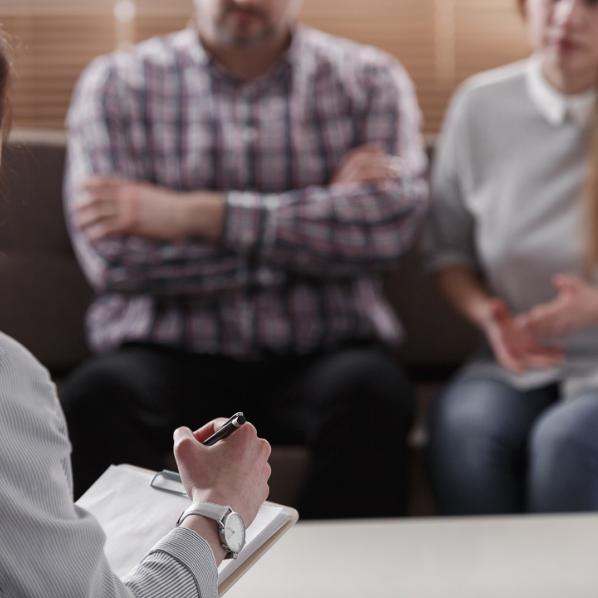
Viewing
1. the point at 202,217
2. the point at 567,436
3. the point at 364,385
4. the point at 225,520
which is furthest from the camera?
the point at 202,217

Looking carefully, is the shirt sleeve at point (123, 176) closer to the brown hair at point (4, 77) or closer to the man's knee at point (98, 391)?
the man's knee at point (98, 391)

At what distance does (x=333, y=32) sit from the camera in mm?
2768

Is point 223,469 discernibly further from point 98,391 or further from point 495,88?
point 495,88

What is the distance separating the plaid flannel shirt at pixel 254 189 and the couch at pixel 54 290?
11cm

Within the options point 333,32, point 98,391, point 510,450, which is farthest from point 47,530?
point 333,32

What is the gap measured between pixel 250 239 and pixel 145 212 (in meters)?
0.19

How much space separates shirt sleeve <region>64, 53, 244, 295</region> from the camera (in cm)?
183

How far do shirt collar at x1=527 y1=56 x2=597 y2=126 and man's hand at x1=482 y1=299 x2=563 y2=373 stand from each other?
360 mm

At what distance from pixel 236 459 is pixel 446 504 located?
3.33 ft

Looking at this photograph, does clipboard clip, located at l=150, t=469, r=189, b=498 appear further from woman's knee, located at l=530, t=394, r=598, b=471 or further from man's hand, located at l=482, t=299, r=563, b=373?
man's hand, located at l=482, t=299, r=563, b=373

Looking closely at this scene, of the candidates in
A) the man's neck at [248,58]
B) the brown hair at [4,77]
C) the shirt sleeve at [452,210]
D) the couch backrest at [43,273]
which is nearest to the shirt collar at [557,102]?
the shirt sleeve at [452,210]

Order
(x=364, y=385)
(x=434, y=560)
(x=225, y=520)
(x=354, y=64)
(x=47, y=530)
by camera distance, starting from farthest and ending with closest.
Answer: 1. (x=354, y=64)
2. (x=364, y=385)
3. (x=434, y=560)
4. (x=225, y=520)
5. (x=47, y=530)

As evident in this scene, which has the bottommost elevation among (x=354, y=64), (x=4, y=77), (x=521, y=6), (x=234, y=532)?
(x=234, y=532)

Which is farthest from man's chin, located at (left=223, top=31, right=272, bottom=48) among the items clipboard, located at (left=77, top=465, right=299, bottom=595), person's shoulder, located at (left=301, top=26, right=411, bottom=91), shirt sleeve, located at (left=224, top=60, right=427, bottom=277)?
clipboard, located at (left=77, top=465, right=299, bottom=595)
